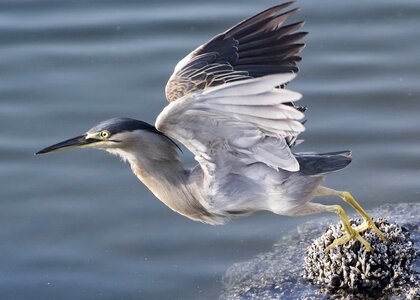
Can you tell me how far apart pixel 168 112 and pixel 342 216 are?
1389 mm

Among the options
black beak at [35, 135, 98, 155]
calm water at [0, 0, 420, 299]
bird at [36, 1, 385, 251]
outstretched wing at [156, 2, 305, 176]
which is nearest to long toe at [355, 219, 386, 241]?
bird at [36, 1, 385, 251]

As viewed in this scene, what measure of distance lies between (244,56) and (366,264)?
53.6 inches

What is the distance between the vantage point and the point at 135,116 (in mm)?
7664

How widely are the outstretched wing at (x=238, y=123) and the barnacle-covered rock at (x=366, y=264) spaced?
2.17 ft

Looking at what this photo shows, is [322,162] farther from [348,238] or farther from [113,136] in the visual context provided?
[113,136]

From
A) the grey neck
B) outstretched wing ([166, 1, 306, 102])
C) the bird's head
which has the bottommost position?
the grey neck

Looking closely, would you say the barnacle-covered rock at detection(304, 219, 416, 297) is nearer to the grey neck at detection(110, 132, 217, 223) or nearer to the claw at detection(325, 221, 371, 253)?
the claw at detection(325, 221, 371, 253)

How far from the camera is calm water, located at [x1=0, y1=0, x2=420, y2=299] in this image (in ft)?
21.6

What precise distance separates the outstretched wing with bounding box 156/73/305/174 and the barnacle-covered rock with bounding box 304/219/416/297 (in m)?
0.66

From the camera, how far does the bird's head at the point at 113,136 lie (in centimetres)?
564

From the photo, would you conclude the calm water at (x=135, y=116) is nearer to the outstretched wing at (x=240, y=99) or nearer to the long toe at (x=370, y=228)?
the long toe at (x=370, y=228)

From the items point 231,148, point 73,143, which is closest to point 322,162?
point 231,148

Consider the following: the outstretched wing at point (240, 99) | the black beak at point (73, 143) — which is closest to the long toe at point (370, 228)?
the outstretched wing at point (240, 99)

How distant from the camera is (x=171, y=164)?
19.7ft
